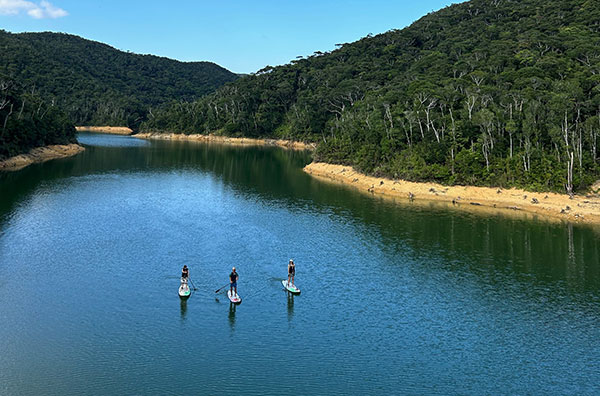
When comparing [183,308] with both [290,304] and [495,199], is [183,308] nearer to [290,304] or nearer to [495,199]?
[290,304]

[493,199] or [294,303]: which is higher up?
[493,199]

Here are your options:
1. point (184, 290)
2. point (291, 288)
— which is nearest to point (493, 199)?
point (291, 288)

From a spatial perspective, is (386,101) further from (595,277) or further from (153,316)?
(153,316)

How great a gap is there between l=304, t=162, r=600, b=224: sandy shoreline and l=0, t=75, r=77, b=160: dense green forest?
229ft

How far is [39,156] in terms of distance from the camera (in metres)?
106

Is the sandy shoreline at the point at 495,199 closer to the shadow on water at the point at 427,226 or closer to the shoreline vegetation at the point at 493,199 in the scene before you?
the shoreline vegetation at the point at 493,199

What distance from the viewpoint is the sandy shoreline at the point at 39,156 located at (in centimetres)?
9103

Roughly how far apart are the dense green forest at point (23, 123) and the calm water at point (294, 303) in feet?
114

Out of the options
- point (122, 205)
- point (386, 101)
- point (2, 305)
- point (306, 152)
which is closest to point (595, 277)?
point (2, 305)

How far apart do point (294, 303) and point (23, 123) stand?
8936 centimetres

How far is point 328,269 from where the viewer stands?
131 ft

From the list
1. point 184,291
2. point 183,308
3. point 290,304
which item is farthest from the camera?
point 184,291

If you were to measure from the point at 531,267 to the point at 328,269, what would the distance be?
18341 millimetres

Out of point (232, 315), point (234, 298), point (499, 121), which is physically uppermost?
point (499, 121)
